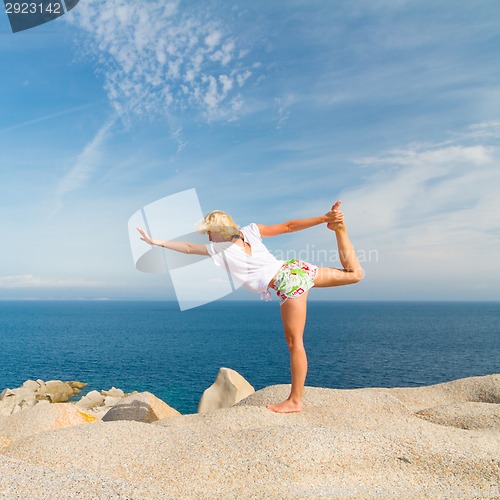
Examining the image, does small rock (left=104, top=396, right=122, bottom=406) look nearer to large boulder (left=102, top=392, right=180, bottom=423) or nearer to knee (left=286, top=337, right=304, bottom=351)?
large boulder (left=102, top=392, right=180, bottom=423)

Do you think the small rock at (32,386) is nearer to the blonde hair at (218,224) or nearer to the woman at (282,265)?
the woman at (282,265)

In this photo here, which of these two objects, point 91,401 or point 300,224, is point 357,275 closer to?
point 300,224

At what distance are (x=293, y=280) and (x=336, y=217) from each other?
3.83 feet

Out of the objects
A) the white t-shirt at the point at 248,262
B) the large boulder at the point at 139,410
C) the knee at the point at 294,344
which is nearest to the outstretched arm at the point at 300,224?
the white t-shirt at the point at 248,262

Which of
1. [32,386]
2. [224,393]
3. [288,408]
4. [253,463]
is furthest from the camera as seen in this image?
[32,386]

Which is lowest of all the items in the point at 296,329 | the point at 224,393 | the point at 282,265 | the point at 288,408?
the point at 224,393

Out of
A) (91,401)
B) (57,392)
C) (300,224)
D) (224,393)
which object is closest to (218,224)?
(300,224)

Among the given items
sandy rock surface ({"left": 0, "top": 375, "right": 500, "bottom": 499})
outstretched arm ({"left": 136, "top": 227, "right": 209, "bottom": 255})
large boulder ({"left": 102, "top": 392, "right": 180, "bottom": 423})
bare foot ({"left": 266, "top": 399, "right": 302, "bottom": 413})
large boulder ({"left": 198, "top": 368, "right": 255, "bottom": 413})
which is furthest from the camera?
large boulder ({"left": 198, "top": 368, "right": 255, "bottom": 413})

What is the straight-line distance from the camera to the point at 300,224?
6.57m

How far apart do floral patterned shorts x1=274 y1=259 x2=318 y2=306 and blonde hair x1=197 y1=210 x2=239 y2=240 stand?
0.96 m

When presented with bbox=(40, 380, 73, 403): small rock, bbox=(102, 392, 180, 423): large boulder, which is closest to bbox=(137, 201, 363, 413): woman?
bbox=(102, 392, 180, 423): large boulder

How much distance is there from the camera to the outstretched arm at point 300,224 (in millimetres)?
6480

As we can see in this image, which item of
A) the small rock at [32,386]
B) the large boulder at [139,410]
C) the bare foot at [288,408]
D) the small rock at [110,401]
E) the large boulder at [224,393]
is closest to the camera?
the bare foot at [288,408]

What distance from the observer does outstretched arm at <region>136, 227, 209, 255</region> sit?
245 inches
